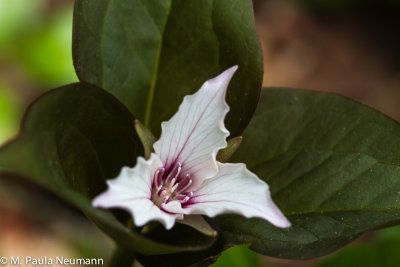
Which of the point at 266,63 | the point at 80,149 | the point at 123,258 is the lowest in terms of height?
the point at 266,63

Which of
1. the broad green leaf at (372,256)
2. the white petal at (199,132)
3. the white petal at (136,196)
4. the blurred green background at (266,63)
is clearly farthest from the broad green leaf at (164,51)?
the blurred green background at (266,63)

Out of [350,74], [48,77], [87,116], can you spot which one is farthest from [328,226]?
[350,74]

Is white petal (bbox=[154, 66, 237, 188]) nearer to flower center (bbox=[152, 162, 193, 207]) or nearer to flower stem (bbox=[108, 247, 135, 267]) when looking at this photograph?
flower center (bbox=[152, 162, 193, 207])

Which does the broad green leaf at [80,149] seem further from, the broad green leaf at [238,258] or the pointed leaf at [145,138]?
the broad green leaf at [238,258]

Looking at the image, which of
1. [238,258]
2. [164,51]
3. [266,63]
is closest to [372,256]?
[238,258]

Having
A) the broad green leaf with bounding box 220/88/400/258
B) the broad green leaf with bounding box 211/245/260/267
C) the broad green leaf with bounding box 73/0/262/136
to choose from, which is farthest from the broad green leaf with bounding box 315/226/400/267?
the broad green leaf with bounding box 73/0/262/136

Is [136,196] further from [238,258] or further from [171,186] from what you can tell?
[238,258]

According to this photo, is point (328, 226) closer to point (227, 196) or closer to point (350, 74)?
point (227, 196)
